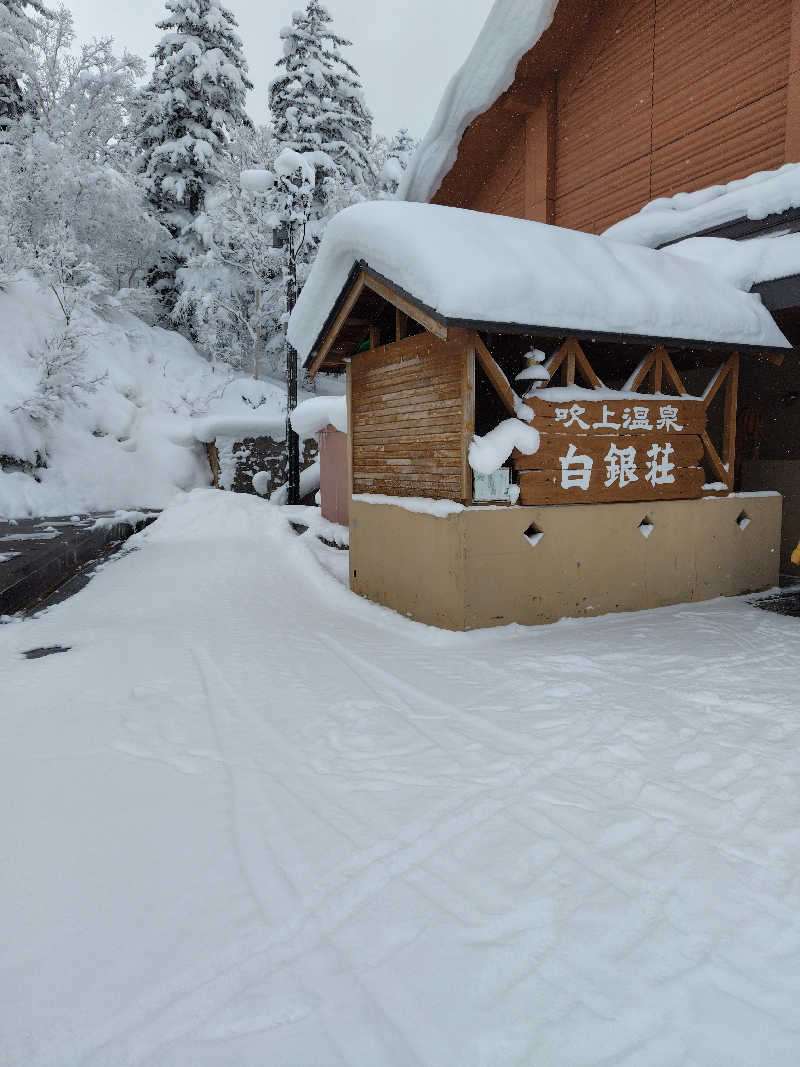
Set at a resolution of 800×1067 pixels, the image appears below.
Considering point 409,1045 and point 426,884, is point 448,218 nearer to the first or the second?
point 426,884

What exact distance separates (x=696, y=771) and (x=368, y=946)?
1.98 meters

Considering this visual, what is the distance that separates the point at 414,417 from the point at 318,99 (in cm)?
2435

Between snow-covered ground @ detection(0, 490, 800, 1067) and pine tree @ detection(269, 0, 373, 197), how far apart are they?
81.4 ft

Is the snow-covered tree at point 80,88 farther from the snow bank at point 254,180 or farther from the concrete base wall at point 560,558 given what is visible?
the concrete base wall at point 560,558

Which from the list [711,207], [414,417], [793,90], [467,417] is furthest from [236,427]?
[793,90]

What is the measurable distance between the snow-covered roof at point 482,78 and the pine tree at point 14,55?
17779mm

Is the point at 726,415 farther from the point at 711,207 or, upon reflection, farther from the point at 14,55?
the point at 14,55

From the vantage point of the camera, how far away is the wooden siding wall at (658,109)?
7.64 m

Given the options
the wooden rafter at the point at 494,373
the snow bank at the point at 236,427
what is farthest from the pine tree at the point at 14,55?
the wooden rafter at the point at 494,373

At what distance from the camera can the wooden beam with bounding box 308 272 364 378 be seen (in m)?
6.69

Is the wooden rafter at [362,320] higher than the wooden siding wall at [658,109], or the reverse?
the wooden siding wall at [658,109]

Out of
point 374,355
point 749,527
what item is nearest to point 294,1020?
point 374,355

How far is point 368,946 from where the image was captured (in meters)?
2.00

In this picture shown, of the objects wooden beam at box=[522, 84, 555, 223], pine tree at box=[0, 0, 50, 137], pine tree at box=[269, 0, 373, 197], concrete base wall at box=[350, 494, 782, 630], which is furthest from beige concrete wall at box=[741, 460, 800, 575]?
pine tree at box=[0, 0, 50, 137]
